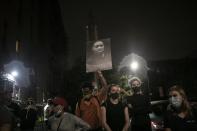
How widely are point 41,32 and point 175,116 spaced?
42284mm

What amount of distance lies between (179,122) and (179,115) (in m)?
0.21

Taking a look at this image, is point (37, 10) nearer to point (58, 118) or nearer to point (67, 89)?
point (67, 89)

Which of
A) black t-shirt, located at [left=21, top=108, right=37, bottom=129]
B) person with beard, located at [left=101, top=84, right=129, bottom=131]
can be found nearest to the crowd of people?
person with beard, located at [left=101, top=84, right=129, bottom=131]

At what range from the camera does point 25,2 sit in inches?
1650

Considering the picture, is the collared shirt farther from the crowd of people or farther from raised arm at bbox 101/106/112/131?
raised arm at bbox 101/106/112/131

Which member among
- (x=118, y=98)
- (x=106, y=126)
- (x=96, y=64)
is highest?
(x=96, y=64)

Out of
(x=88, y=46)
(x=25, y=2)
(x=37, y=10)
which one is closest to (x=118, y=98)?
(x=88, y=46)

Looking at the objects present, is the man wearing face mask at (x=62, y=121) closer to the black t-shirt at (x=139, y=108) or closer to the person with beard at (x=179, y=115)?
the black t-shirt at (x=139, y=108)

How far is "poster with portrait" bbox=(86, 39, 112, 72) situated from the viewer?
10.4m

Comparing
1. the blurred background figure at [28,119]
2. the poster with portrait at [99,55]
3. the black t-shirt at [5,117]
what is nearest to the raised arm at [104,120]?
the black t-shirt at [5,117]

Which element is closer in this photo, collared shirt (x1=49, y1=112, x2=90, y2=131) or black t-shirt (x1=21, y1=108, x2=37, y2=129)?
collared shirt (x1=49, y1=112, x2=90, y2=131)

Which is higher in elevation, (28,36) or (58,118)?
(28,36)

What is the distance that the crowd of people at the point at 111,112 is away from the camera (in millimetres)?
5547

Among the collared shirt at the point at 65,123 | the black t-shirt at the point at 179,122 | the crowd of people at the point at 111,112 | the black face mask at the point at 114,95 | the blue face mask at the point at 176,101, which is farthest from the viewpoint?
the black face mask at the point at 114,95
